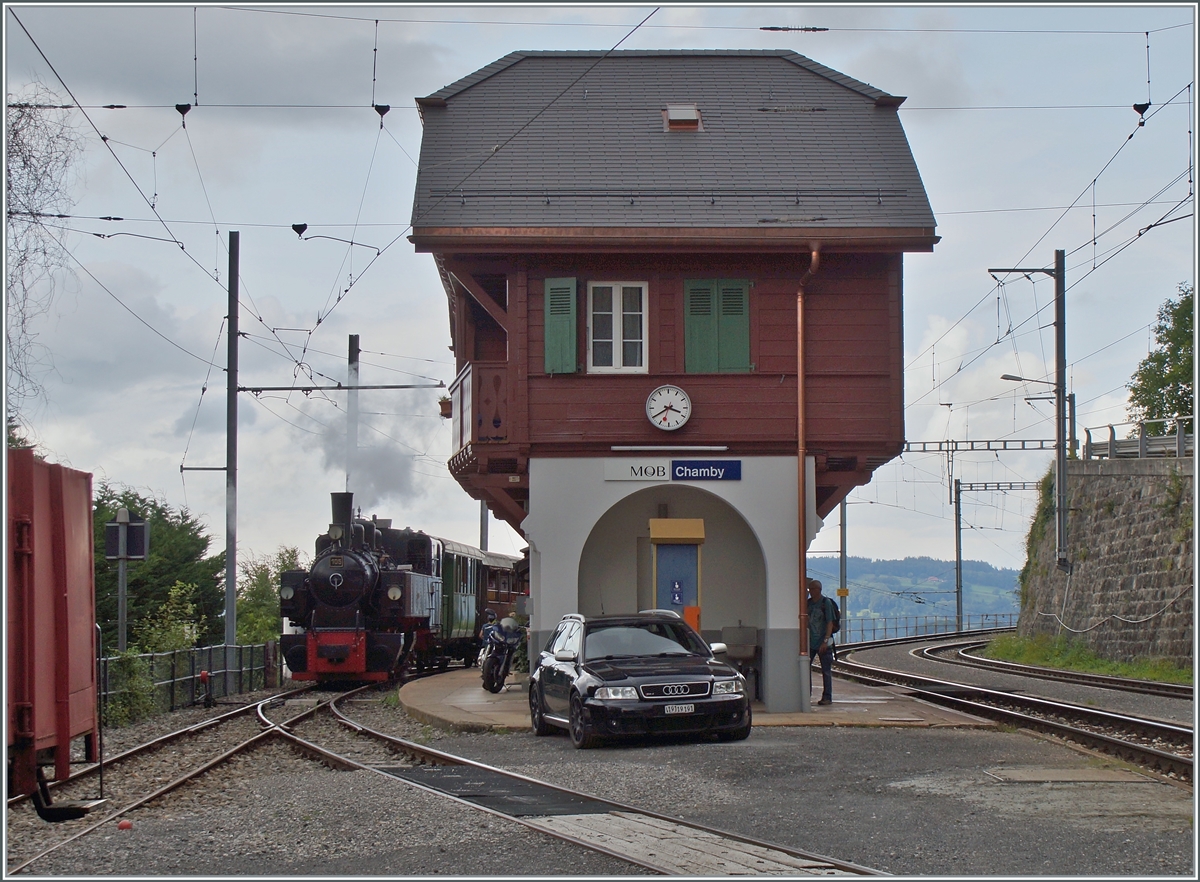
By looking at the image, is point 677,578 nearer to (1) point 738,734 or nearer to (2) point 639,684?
(1) point 738,734

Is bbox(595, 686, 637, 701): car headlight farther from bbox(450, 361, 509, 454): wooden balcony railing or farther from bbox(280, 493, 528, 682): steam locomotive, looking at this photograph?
bbox(280, 493, 528, 682): steam locomotive

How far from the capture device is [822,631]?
18812 mm

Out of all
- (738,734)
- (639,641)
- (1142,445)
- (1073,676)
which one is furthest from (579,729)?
(1142,445)

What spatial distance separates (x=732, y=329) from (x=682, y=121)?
4032 mm

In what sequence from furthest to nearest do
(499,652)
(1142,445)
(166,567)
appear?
(166,567), (1142,445), (499,652)

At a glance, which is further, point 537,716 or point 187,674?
point 187,674

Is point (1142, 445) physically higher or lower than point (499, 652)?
higher

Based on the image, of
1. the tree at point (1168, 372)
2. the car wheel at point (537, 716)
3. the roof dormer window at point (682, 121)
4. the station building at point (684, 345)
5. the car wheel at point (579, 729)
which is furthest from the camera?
the tree at point (1168, 372)

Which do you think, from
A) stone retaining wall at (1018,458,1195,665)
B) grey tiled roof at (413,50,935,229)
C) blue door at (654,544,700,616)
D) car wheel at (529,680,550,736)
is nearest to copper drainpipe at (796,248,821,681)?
grey tiled roof at (413,50,935,229)

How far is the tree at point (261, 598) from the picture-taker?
51.2 metres

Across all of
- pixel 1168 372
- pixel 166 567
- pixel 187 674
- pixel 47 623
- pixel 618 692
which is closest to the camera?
pixel 47 623

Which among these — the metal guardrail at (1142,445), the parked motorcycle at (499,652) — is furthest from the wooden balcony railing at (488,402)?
the metal guardrail at (1142,445)

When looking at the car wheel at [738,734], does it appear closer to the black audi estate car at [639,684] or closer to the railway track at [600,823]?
the black audi estate car at [639,684]

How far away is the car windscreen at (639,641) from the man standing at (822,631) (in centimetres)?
391
